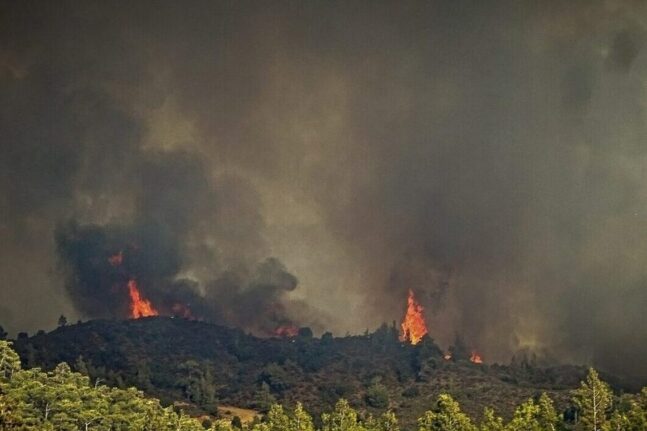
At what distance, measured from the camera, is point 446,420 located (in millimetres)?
177500

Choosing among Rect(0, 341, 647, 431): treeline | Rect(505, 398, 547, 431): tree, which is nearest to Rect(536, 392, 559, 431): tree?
Rect(0, 341, 647, 431): treeline

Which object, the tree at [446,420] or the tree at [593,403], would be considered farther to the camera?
the tree at [446,420]

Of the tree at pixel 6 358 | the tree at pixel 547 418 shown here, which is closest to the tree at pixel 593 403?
the tree at pixel 547 418

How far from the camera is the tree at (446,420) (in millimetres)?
176725

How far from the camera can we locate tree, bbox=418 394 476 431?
177 metres

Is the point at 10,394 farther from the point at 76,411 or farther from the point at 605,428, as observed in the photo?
the point at 605,428

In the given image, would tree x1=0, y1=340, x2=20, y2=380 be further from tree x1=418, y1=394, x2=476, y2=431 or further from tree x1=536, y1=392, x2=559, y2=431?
tree x1=536, y1=392, x2=559, y2=431

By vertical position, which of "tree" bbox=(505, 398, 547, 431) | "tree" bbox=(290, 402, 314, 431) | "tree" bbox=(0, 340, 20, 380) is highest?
"tree" bbox=(0, 340, 20, 380)

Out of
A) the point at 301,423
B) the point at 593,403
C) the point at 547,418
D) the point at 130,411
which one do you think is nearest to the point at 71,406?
the point at 130,411

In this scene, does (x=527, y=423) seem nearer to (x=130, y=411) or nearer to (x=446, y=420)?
(x=446, y=420)

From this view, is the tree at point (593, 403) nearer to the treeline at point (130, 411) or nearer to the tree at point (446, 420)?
the treeline at point (130, 411)

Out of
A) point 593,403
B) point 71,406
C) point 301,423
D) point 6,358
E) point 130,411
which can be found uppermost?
point 6,358

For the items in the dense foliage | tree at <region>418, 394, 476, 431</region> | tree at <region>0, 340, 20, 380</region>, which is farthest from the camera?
tree at <region>418, 394, 476, 431</region>

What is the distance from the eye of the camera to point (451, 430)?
577 ft
